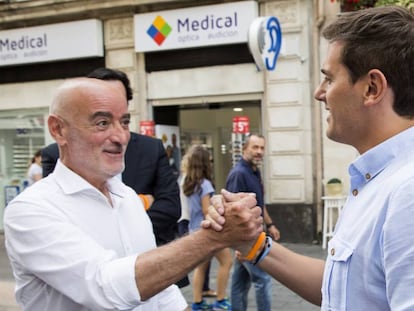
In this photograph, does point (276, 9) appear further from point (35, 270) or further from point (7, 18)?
point (35, 270)

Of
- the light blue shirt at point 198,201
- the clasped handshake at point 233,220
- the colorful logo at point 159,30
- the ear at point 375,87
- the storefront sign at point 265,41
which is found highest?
the colorful logo at point 159,30

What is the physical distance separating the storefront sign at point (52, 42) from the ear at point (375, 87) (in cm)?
1018

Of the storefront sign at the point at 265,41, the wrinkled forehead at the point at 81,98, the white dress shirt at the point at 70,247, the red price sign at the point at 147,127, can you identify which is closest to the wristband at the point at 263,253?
the white dress shirt at the point at 70,247

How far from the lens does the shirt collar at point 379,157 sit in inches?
59.7

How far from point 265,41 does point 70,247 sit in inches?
303

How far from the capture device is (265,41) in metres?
9.04

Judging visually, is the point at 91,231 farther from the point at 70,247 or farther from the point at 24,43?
the point at 24,43

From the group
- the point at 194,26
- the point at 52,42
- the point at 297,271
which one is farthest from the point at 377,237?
the point at 52,42

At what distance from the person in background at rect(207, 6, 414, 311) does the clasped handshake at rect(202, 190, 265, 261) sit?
307 mm

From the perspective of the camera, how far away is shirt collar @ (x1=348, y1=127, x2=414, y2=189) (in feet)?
4.97

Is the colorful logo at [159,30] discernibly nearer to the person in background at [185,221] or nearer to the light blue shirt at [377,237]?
the person in background at [185,221]

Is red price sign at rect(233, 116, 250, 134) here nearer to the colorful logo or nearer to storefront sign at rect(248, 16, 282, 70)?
storefront sign at rect(248, 16, 282, 70)

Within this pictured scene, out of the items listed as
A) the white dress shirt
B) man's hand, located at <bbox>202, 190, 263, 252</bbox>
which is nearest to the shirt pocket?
man's hand, located at <bbox>202, 190, 263, 252</bbox>

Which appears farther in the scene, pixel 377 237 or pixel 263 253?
pixel 263 253
